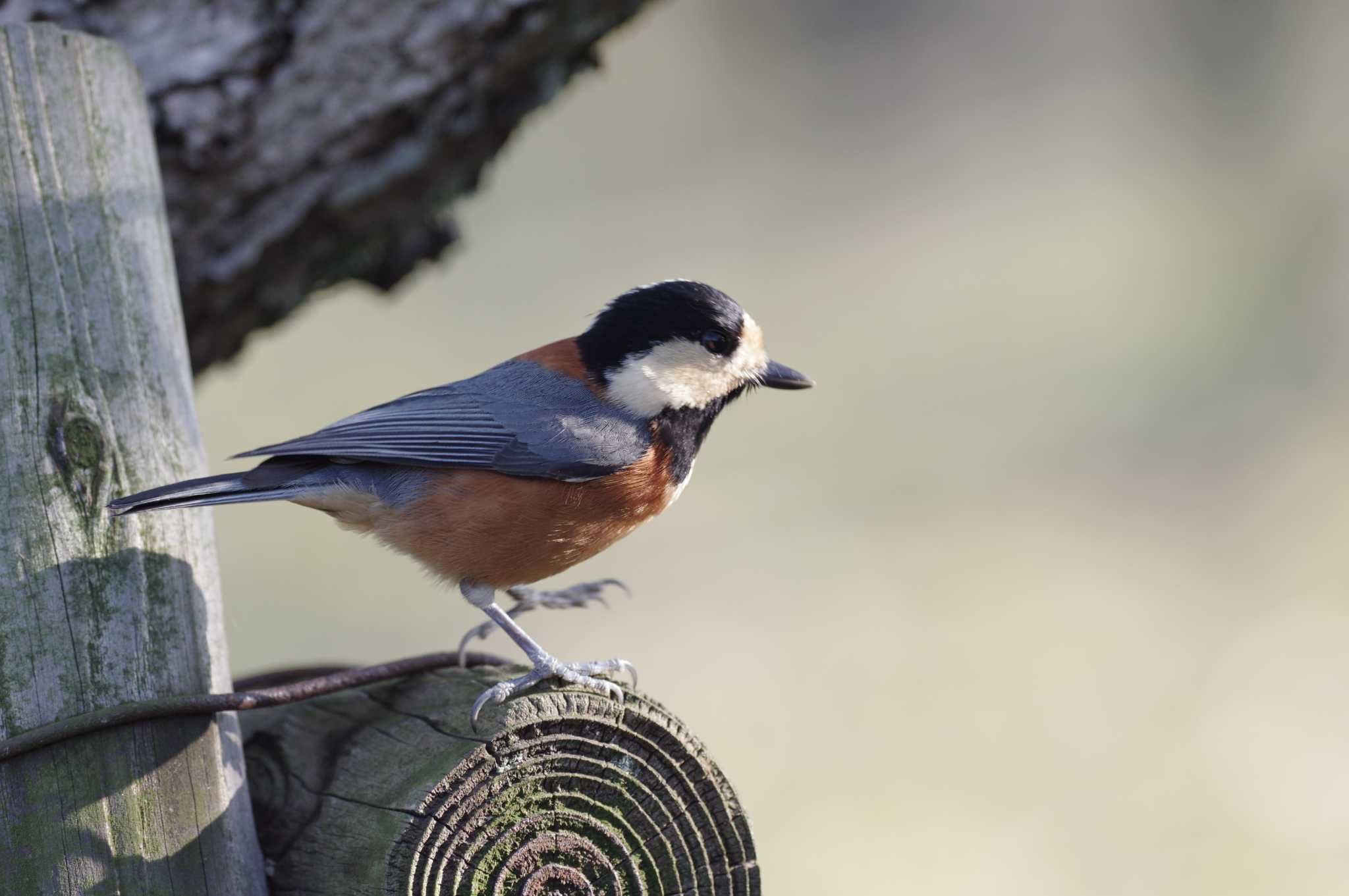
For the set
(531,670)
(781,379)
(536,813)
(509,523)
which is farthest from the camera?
(781,379)

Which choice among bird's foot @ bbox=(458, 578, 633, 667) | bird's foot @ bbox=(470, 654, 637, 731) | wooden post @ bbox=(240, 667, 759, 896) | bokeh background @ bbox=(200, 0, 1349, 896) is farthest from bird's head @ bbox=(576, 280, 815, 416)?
bokeh background @ bbox=(200, 0, 1349, 896)

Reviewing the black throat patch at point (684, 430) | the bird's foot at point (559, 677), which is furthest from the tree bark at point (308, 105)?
the bird's foot at point (559, 677)

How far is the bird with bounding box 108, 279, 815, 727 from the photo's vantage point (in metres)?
2.65

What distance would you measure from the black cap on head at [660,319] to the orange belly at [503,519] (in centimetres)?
25

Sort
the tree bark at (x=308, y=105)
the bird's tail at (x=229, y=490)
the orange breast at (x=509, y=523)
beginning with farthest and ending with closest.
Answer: the tree bark at (x=308, y=105) < the orange breast at (x=509, y=523) < the bird's tail at (x=229, y=490)

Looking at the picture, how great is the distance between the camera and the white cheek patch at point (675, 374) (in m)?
A: 2.80

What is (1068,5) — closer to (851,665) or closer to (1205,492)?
(1205,492)

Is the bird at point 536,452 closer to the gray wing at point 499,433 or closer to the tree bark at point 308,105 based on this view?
the gray wing at point 499,433

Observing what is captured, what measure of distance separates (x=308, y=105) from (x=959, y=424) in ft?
18.5

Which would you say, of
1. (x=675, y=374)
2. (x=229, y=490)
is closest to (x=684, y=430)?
(x=675, y=374)

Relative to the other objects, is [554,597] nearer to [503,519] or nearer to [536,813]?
[503,519]

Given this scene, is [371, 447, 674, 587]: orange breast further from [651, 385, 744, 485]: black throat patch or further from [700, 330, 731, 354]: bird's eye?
[700, 330, 731, 354]: bird's eye

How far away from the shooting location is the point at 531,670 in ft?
7.97

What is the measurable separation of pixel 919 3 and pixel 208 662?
8.17 meters
